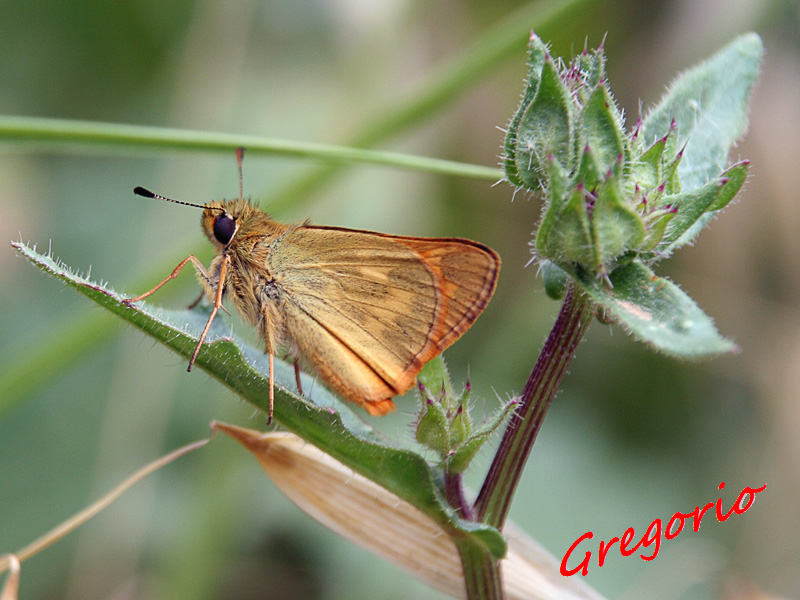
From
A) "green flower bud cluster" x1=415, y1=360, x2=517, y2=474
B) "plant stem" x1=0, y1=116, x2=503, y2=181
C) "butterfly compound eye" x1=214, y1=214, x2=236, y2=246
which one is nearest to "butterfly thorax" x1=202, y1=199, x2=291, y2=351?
"butterfly compound eye" x1=214, y1=214, x2=236, y2=246

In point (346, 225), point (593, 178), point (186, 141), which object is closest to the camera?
point (593, 178)

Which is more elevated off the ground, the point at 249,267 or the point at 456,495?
the point at 249,267

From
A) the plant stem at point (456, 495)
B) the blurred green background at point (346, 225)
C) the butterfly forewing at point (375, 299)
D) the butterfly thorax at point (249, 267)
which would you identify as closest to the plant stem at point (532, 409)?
the plant stem at point (456, 495)

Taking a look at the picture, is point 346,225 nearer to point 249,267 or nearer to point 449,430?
point 249,267

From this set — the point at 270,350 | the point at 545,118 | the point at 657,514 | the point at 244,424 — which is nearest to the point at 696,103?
the point at 545,118
